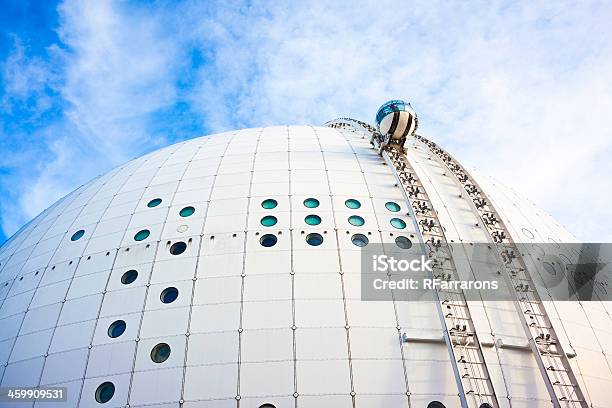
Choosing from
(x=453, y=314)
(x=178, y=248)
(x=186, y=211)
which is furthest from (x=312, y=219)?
(x=453, y=314)

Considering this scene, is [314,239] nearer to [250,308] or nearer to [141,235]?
[250,308]

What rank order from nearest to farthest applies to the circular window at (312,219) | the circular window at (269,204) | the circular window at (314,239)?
1. the circular window at (314,239)
2. the circular window at (312,219)
3. the circular window at (269,204)

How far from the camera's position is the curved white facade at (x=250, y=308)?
39.9 ft

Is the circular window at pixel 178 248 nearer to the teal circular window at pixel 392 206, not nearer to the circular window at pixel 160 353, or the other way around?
the circular window at pixel 160 353

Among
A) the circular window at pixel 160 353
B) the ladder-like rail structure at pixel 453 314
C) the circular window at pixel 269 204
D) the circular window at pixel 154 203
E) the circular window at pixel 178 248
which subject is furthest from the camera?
the circular window at pixel 154 203

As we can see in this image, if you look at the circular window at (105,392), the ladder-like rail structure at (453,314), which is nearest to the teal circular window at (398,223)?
the ladder-like rail structure at (453,314)

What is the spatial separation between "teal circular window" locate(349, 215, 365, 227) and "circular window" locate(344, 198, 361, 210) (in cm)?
60

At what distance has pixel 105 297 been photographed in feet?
48.8

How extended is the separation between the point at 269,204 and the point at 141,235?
5.32 meters

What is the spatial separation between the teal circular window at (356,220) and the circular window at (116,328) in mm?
8823

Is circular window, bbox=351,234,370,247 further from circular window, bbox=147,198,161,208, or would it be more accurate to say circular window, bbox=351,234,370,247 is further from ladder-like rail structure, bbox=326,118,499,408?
circular window, bbox=147,198,161,208

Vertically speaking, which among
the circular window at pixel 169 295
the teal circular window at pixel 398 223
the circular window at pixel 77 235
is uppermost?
the circular window at pixel 77 235

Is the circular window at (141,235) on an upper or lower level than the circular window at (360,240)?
upper

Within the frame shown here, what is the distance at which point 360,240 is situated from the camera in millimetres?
15688
